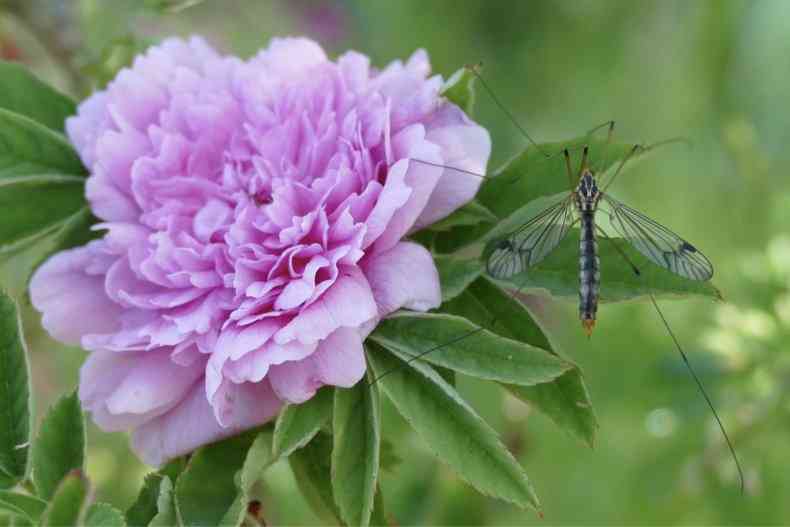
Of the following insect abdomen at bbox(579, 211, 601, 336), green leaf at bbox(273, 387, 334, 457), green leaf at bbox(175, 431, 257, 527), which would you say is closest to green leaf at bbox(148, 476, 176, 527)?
green leaf at bbox(175, 431, 257, 527)

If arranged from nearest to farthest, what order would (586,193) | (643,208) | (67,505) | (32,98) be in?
(67,505) < (586,193) < (32,98) < (643,208)

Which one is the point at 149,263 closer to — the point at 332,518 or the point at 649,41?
the point at 332,518

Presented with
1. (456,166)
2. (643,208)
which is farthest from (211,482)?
(643,208)

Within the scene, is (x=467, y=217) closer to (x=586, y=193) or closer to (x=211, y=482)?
(x=586, y=193)

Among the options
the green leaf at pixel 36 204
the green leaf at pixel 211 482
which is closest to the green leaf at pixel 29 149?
the green leaf at pixel 36 204

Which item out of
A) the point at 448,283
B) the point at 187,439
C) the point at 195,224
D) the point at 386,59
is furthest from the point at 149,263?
the point at 386,59

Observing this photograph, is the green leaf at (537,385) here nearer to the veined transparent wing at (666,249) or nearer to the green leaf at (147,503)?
the veined transparent wing at (666,249)

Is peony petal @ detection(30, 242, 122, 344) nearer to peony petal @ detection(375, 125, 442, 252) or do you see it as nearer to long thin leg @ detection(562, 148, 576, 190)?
peony petal @ detection(375, 125, 442, 252)
